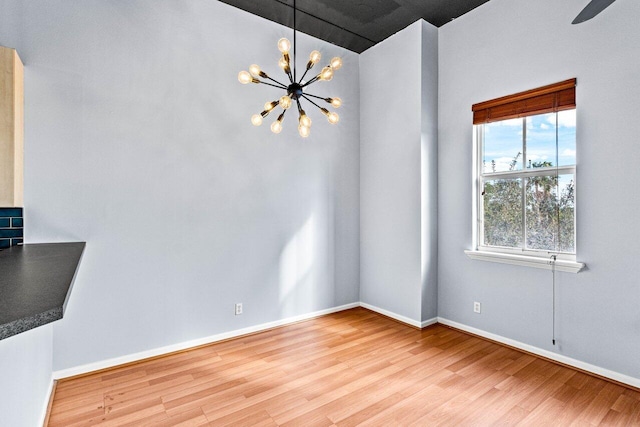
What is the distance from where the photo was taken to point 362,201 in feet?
14.8

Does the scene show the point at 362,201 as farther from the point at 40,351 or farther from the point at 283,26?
the point at 40,351

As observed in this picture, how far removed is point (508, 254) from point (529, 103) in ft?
4.58

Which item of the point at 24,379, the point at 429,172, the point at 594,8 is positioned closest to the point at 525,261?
the point at 429,172

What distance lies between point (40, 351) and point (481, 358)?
325cm

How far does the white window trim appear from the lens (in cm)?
290

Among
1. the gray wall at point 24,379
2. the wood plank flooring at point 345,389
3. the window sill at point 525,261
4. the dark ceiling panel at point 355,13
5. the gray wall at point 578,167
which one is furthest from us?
the dark ceiling panel at point 355,13

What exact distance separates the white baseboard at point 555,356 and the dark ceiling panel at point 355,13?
129 inches

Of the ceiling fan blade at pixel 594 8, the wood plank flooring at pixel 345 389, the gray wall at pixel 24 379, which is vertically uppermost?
the ceiling fan blade at pixel 594 8

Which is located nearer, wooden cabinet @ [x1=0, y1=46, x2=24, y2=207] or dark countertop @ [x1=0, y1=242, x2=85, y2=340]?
dark countertop @ [x1=0, y1=242, x2=85, y2=340]

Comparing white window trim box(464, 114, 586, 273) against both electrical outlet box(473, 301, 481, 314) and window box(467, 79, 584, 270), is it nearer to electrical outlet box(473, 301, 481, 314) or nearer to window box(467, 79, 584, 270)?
window box(467, 79, 584, 270)

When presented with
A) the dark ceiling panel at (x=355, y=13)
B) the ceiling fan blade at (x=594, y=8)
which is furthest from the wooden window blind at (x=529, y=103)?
the ceiling fan blade at (x=594, y=8)

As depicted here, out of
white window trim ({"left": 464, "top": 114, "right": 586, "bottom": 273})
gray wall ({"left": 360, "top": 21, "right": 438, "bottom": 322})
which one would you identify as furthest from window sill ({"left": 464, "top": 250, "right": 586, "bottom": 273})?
gray wall ({"left": 360, "top": 21, "right": 438, "bottom": 322})

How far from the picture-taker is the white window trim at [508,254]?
2896 millimetres

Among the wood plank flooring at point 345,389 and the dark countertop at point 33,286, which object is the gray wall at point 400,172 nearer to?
the wood plank flooring at point 345,389
